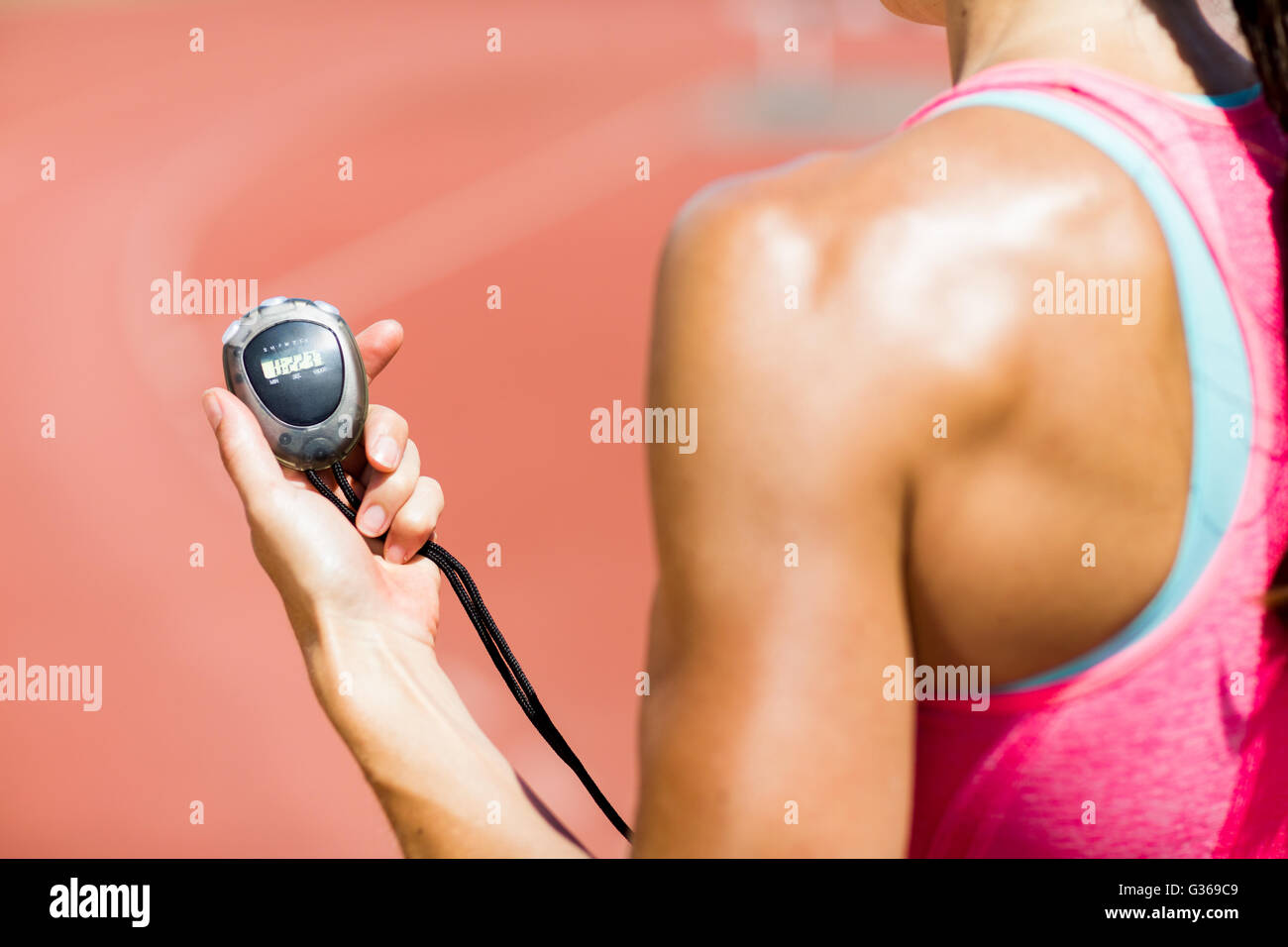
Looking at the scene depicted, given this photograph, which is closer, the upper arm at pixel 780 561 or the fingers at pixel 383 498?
the upper arm at pixel 780 561

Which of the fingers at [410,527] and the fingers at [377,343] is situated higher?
the fingers at [377,343]

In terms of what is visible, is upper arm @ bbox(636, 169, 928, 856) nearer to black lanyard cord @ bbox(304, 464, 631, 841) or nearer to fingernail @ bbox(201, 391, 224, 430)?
black lanyard cord @ bbox(304, 464, 631, 841)

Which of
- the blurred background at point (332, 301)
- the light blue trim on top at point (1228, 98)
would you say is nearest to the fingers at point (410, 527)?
the light blue trim on top at point (1228, 98)

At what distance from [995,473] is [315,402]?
117 cm

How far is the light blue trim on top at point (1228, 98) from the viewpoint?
1160 mm

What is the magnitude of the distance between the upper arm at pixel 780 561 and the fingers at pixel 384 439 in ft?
2.71

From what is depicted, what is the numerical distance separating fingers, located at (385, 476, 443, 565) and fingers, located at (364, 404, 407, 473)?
0.06 metres

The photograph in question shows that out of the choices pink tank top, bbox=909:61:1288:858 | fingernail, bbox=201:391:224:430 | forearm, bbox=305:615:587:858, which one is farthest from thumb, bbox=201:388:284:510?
pink tank top, bbox=909:61:1288:858

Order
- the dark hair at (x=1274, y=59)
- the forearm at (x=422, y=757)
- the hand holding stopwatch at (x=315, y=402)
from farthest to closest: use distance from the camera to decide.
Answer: the hand holding stopwatch at (x=315, y=402) → the forearm at (x=422, y=757) → the dark hair at (x=1274, y=59)

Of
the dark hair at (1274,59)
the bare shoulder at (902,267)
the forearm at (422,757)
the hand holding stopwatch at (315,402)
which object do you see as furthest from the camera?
the hand holding stopwatch at (315,402)

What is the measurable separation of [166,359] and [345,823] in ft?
16.2

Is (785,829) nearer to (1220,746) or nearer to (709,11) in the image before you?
(1220,746)

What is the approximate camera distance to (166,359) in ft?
27.5

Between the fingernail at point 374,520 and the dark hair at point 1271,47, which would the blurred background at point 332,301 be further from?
the dark hair at point 1271,47
